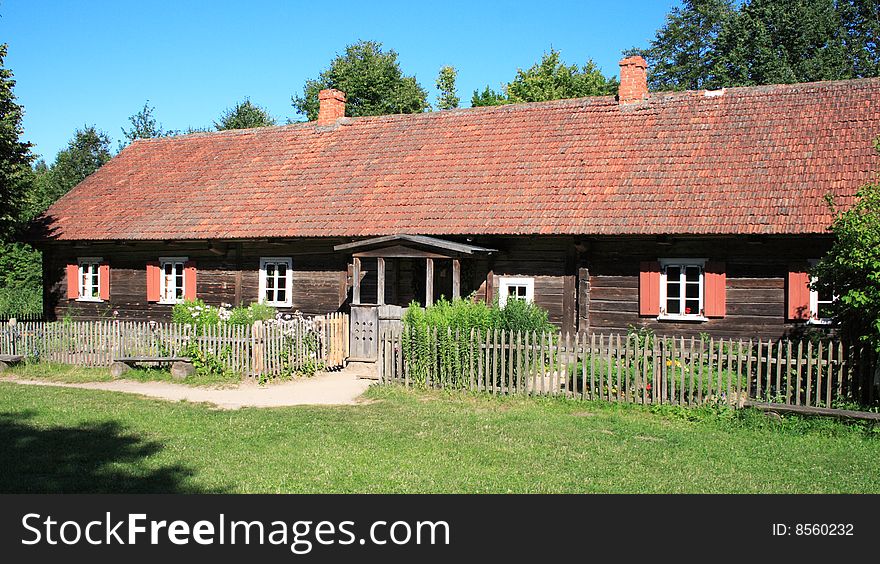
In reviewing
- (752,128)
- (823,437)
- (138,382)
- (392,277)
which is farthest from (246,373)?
(752,128)

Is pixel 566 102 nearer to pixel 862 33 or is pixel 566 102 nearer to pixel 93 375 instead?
pixel 93 375

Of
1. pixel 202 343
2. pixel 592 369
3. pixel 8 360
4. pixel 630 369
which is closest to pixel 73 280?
pixel 8 360

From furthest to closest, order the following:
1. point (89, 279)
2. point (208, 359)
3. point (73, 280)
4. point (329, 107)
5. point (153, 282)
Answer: point (329, 107) → point (89, 279) → point (73, 280) → point (153, 282) → point (208, 359)

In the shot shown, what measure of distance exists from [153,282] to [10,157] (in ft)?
15.7

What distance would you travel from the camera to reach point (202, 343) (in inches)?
626

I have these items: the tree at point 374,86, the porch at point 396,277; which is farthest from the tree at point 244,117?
the porch at point 396,277

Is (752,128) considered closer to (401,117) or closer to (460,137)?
(460,137)

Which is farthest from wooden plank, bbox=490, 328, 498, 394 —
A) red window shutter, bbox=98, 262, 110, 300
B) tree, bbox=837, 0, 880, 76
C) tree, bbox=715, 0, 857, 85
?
tree, bbox=837, 0, 880, 76

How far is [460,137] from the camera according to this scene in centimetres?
2214

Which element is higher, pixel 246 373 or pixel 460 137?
pixel 460 137

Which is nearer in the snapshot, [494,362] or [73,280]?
[494,362]

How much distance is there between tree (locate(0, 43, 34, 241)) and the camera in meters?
18.7

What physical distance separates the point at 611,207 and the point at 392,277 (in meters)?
5.62

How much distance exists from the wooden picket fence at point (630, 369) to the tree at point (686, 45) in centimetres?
3222
